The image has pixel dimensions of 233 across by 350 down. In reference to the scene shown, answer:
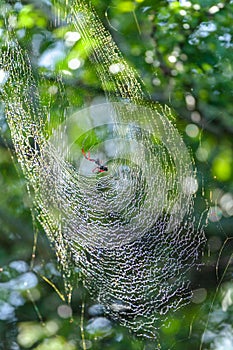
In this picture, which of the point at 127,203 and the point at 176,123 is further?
the point at 127,203

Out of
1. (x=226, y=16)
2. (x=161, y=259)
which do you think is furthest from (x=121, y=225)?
(x=226, y=16)

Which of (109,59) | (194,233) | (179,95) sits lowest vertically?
(194,233)

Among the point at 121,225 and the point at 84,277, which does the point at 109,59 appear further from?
the point at 84,277

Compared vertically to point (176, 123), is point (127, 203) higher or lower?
lower
